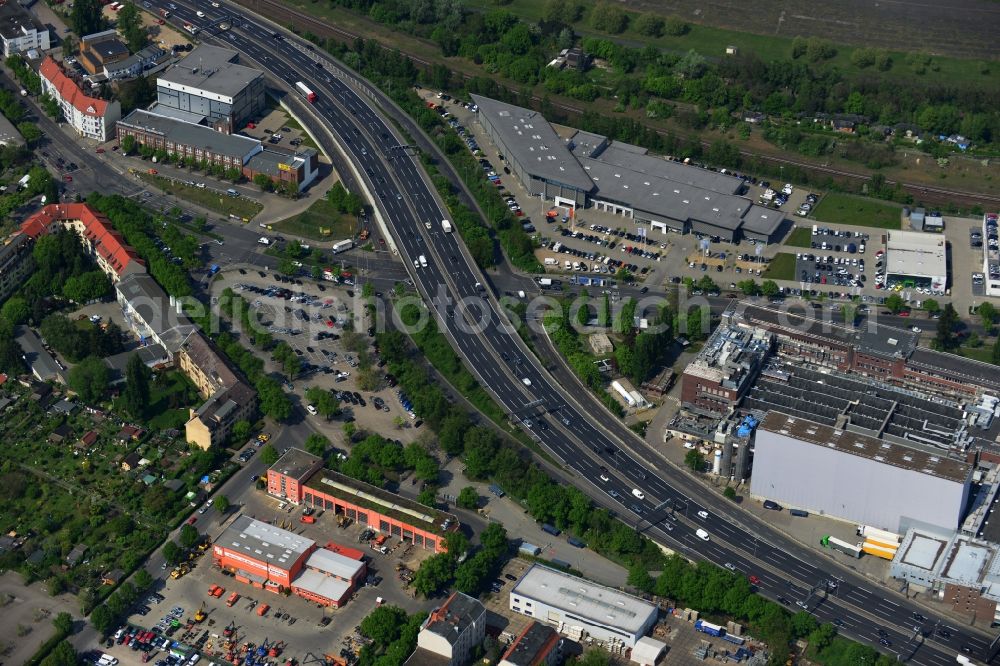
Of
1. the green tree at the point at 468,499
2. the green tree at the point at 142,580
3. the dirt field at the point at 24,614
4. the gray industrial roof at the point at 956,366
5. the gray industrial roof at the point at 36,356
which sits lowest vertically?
the dirt field at the point at 24,614

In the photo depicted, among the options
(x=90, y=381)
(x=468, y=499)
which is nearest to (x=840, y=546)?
(x=468, y=499)

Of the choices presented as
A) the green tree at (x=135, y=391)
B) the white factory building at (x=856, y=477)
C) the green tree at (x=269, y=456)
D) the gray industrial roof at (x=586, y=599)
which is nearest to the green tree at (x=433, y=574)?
the gray industrial roof at (x=586, y=599)

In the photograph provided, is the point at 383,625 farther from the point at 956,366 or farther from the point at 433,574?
the point at 956,366

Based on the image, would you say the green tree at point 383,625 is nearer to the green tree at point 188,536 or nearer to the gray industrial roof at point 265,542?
the gray industrial roof at point 265,542

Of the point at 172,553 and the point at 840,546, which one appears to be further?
the point at 840,546

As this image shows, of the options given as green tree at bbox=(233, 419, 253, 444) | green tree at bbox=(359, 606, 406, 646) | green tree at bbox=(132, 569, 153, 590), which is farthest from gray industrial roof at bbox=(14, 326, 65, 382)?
green tree at bbox=(359, 606, 406, 646)

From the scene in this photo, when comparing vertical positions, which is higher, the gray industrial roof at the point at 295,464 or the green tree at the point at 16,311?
the green tree at the point at 16,311
